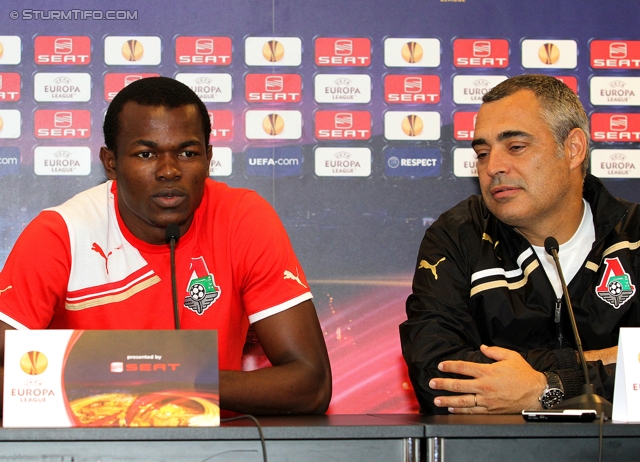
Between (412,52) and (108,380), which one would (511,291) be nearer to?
(412,52)

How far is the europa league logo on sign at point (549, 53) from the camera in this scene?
112 inches

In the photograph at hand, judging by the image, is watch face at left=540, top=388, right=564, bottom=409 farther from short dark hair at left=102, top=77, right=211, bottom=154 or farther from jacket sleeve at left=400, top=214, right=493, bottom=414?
short dark hair at left=102, top=77, right=211, bottom=154

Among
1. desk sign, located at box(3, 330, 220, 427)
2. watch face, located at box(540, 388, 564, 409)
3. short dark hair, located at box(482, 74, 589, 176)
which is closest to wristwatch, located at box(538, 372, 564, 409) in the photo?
watch face, located at box(540, 388, 564, 409)

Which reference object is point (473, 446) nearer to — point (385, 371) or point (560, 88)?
point (560, 88)

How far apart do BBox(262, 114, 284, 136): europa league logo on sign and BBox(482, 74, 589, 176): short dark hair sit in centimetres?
81

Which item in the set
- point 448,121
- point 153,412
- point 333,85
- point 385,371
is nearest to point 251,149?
point 333,85

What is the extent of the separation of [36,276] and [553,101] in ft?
4.96

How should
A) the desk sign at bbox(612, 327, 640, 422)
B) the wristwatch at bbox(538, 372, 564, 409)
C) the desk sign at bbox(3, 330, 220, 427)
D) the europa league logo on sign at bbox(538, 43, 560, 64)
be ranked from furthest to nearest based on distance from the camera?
the europa league logo on sign at bbox(538, 43, 560, 64) → the wristwatch at bbox(538, 372, 564, 409) → the desk sign at bbox(612, 327, 640, 422) → the desk sign at bbox(3, 330, 220, 427)

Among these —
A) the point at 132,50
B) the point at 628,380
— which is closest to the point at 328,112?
the point at 132,50

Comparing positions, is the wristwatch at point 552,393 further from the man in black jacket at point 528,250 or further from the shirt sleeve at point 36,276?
the shirt sleeve at point 36,276

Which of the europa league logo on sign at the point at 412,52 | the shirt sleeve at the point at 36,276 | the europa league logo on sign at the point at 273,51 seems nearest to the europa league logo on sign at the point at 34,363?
the shirt sleeve at the point at 36,276

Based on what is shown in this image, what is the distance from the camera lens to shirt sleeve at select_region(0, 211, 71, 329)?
1.86 meters

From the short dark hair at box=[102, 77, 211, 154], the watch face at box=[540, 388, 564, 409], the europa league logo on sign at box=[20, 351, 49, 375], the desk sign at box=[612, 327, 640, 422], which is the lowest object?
the watch face at box=[540, 388, 564, 409]

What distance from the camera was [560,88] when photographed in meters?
2.26
